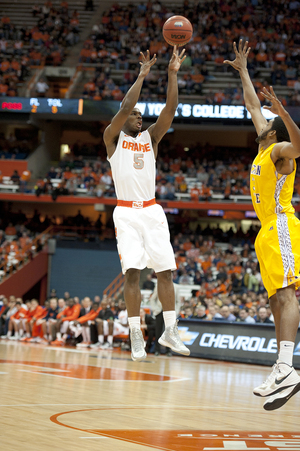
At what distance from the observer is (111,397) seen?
8.01 meters

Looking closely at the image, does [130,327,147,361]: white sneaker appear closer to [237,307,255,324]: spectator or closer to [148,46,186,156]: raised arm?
[148,46,186,156]: raised arm

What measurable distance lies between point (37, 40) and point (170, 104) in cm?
2989

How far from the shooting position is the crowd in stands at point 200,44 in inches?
1181

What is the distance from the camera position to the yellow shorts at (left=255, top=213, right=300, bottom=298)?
568 cm

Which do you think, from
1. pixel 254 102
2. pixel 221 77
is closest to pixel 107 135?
pixel 254 102

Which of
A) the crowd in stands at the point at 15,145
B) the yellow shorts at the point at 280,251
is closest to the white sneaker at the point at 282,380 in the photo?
the yellow shorts at the point at 280,251

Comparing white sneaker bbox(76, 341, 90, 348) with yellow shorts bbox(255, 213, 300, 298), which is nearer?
yellow shorts bbox(255, 213, 300, 298)

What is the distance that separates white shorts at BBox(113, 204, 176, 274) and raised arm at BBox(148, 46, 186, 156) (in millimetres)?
820

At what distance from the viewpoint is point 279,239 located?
5766 millimetres

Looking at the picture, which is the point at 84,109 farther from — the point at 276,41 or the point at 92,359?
the point at 92,359

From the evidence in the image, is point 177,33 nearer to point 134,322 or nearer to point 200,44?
point 134,322

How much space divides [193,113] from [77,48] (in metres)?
9.57

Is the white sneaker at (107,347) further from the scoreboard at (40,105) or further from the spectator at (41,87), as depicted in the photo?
the spectator at (41,87)

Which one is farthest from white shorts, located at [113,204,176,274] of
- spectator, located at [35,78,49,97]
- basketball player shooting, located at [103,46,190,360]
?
spectator, located at [35,78,49,97]
